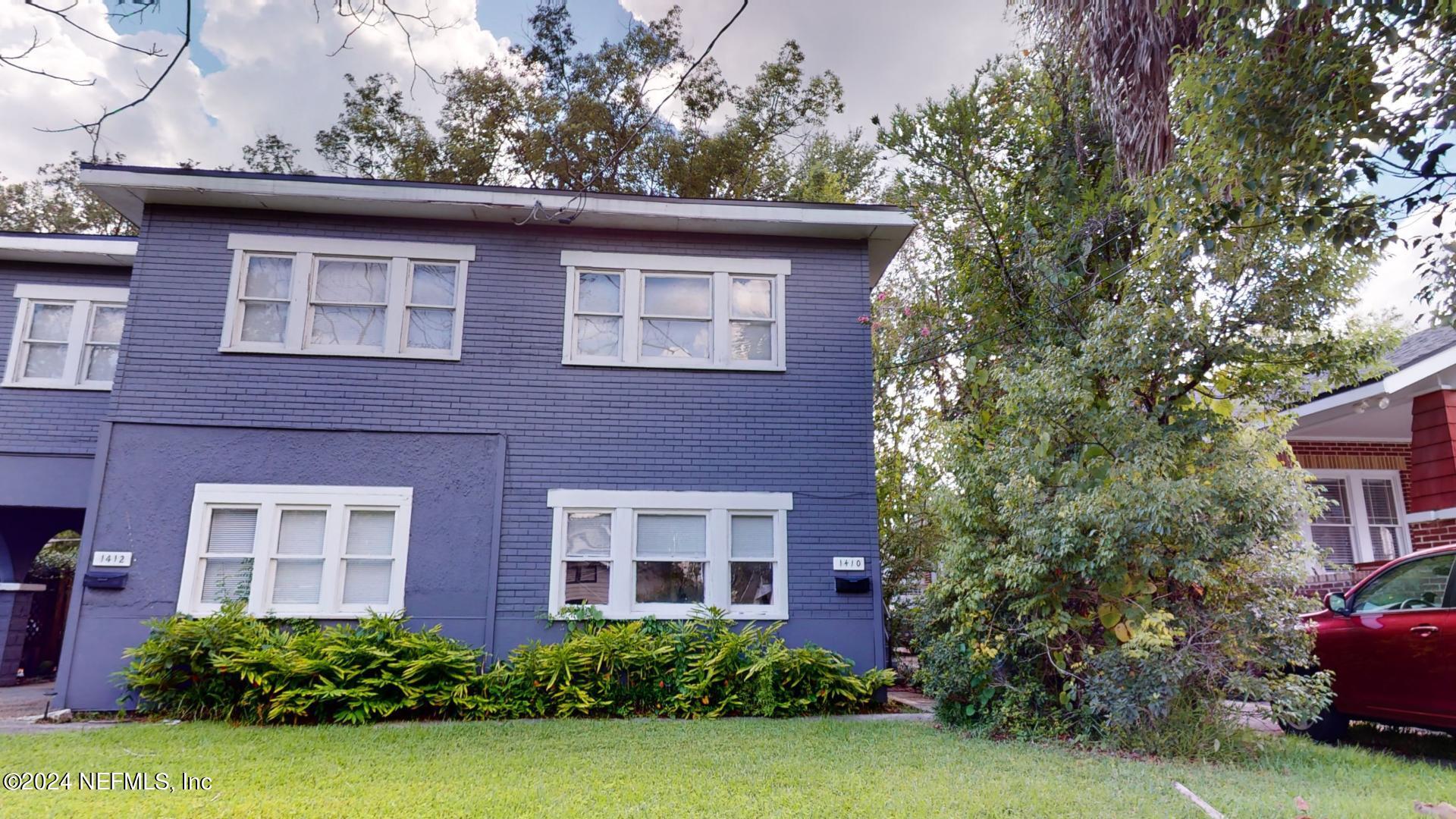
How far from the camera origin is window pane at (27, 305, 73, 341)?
37.0ft

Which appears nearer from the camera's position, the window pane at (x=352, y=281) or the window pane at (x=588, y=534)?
the window pane at (x=588, y=534)

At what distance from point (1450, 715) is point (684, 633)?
618 cm

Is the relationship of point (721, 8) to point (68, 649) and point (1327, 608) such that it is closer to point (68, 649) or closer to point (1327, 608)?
point (1327, 608)

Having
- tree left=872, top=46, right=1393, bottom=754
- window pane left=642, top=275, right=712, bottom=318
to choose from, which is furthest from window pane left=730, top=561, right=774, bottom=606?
window pane left=642, top=275, right=712, bottom=318

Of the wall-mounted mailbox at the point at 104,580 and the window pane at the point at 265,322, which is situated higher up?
the window pane at the point at 265,322

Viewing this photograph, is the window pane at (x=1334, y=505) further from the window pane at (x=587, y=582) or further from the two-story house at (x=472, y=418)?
the window pane at (x=587, y=582)

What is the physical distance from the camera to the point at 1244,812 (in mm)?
4730

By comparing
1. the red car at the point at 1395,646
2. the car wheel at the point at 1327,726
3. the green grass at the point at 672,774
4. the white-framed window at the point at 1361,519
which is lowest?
the green grass at the point at 672,774

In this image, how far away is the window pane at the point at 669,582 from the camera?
941cm

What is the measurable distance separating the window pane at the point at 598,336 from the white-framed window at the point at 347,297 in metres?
1.38

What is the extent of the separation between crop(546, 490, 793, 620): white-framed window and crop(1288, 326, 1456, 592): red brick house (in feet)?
18.5

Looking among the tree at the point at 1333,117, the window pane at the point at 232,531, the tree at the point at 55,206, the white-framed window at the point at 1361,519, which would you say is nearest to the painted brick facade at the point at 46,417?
the window pane at the point at 232,531

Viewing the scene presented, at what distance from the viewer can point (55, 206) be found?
2158cm

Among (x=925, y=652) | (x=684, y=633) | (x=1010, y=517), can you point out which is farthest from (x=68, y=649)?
(x=1010, y=517)
